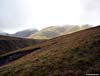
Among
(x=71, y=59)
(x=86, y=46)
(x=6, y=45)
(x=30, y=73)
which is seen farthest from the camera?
(x=6, y=45)

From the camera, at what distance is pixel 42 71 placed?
3344cm

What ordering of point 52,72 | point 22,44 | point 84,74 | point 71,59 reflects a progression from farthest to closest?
1. point 22,44
2. point 71,59
3. point 52,72
4. point 84,74

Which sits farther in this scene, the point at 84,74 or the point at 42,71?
the point at 42,71

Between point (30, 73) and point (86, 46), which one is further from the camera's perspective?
point (86, 46)

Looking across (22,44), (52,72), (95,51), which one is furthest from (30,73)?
(22,44)

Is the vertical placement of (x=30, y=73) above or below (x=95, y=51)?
below

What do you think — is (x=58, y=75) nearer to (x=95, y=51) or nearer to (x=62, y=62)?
(x=62, y=62)

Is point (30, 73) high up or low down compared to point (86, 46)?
down

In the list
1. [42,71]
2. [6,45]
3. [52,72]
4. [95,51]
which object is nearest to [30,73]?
[42,71]

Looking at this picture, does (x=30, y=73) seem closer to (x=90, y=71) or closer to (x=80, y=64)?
(x=80, y=64)

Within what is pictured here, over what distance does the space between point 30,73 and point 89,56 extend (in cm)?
1171

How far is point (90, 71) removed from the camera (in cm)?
2838

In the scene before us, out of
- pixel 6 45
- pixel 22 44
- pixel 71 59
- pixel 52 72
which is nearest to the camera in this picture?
pixel 52 72

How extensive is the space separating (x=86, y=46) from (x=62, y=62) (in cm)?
942
